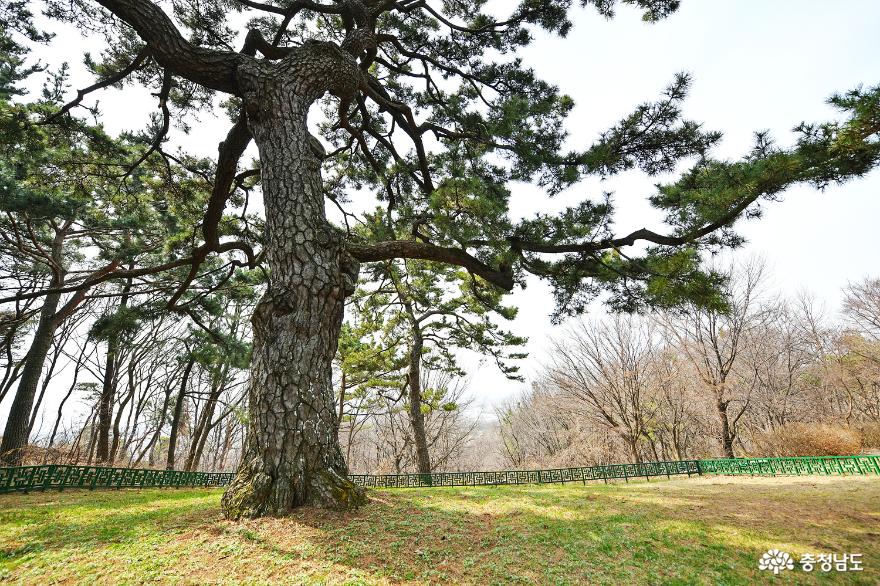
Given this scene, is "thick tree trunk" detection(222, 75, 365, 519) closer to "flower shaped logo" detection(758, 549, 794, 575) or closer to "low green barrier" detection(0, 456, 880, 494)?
"low green barrier" detection(0, 456, 880, 494)

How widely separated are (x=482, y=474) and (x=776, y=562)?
10.9m

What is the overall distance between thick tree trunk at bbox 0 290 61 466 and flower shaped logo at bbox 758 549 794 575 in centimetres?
1132

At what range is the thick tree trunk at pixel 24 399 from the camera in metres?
7.53

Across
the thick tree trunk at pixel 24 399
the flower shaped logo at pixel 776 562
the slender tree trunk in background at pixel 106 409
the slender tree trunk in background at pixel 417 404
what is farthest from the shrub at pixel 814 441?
the slender tree trunk in background at pixel 106 409

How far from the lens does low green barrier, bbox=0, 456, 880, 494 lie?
17.8 feet

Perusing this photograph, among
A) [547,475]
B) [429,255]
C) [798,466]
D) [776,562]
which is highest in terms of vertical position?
[429,255]

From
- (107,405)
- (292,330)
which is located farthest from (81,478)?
(107,405)

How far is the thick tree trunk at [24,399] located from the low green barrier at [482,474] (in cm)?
257

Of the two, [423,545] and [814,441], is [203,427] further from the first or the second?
Result: [814,441]

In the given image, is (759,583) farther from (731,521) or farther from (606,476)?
(606,476)

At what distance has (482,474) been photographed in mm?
12031

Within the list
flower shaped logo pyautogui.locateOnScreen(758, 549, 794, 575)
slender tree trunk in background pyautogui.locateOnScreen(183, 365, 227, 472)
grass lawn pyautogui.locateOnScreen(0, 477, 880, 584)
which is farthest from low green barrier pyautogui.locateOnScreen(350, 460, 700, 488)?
flower shaped logo pyautogui.locateOnScreen(758, 549, 794, 575)

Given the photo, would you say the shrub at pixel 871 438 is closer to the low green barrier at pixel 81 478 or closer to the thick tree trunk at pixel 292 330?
the thick tree trunk at pixel 292 330

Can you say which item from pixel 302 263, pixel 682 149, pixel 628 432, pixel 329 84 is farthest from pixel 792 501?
pixel 628 432
